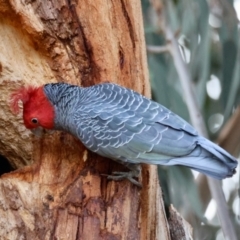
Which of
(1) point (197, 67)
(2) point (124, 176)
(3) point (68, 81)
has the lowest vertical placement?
(2) point (124, 176)

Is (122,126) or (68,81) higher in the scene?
(68,81)

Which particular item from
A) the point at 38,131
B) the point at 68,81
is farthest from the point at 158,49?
the point at 38,131

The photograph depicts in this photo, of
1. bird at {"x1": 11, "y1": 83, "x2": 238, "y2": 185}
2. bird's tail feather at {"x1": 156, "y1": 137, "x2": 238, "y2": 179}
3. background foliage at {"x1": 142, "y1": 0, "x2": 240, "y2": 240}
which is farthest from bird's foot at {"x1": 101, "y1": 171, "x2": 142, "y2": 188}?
background foliage at {"x1": 142, "y1": 0, "x2": 240, "y2": 240}

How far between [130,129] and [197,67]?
84 centimetres

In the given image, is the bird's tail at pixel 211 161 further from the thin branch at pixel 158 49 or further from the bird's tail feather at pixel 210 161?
the thin branch at pixel 158 49

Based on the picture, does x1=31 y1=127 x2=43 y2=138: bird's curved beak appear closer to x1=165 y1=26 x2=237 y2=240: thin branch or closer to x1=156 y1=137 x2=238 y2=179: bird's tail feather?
x1=156 y1=137 x2=238 y2=179: bird's tail feather

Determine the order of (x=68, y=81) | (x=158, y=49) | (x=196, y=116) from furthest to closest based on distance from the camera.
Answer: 1. (x=158, y=49)
2. (x=196, y=116)
3. (x=68, y=81)

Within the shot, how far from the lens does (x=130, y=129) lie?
1.43 m

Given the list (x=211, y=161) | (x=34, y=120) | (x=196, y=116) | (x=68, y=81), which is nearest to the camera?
(x=211, y=161)

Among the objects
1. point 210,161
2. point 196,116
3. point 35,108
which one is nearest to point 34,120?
point 35,108

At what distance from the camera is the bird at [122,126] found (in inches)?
54.6

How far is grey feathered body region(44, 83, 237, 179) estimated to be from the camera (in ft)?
4.54

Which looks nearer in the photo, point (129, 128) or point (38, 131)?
point (129, 128)

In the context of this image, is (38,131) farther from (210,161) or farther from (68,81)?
(210,161)
